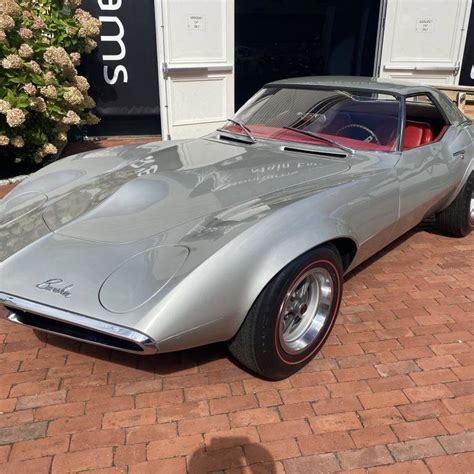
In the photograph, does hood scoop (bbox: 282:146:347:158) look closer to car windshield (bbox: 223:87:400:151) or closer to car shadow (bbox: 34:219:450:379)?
car windshield (bbox: 223:87:400:151)

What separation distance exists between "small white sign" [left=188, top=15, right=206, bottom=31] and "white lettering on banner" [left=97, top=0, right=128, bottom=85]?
1.26 meters

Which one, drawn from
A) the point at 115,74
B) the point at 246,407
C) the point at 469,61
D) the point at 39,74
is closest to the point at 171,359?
the point at 246,407

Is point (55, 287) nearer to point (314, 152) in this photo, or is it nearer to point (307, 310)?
point (307, 310)

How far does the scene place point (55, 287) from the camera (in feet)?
6.65

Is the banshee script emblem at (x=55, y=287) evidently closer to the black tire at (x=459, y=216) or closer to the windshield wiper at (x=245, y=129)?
the windshield wiper at (x=245, y=129)

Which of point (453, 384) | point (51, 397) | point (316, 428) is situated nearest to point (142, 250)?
point (51, 397)

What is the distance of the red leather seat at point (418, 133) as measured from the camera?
3715 mm

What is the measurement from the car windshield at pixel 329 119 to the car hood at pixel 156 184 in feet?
0.77

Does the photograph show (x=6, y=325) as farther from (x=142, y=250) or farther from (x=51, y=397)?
(x=142, y=250)

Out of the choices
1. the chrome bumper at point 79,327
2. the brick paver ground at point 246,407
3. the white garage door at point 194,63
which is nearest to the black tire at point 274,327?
the brick paver ground at point 246,407

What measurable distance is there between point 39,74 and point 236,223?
4.24 metres

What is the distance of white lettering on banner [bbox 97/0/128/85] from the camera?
712 cm

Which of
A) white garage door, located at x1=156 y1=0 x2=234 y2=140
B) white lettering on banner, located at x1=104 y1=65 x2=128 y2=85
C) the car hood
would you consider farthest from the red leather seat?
white lettering on banner, located at x1=104 y1=65 x2=128 y2=85

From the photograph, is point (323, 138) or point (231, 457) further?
point (323, 138)
